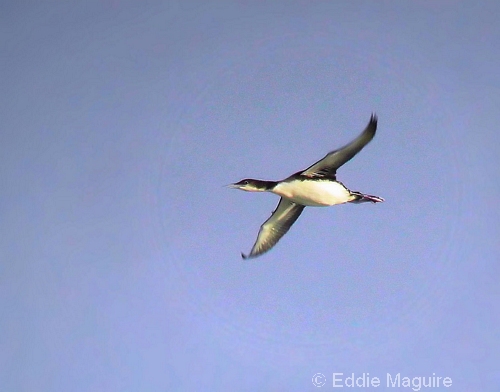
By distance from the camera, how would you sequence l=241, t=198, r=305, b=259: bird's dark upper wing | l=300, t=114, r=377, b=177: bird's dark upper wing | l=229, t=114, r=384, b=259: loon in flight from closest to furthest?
l=300, t=114, r=377, b=177: bird's dark upper wing, l=229, t=114, r=384, b=259: loon in flight, l=241, t=198, r=305, b=259: bird's dark upper wing

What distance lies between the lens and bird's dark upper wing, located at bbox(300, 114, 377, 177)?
20.6 metres

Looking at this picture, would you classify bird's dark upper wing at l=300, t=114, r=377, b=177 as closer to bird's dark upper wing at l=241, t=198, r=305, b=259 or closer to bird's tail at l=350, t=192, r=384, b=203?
bird's tail at l=350, t=192, r=384, b=203

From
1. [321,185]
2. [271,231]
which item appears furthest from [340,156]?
[271,231]

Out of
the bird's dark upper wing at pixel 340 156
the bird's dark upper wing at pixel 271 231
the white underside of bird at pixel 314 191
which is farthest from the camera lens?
the bird's dark upper wing at pixel 271 231

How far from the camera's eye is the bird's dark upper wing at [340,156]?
20.6m

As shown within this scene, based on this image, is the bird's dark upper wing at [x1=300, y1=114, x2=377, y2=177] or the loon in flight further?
the loon in flight

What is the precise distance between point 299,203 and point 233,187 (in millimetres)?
2167

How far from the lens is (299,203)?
23641mm

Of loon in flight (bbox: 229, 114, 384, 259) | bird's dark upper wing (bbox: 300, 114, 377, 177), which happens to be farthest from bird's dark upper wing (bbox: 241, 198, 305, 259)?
bird's dark upper wing (bbox: 300, 114, 377, 177)

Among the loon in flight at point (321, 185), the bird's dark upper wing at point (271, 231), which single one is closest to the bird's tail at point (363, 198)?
the loon in flight at point (321, 185)

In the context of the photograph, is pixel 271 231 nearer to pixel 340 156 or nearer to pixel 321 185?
pixel 321 185

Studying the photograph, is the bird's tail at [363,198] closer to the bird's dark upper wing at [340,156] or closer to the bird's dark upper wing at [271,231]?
the bird's dark upper wing at [340,156]

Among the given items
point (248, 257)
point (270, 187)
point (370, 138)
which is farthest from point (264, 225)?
point (370, 138)

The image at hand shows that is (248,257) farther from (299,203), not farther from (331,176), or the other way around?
(331,176)
